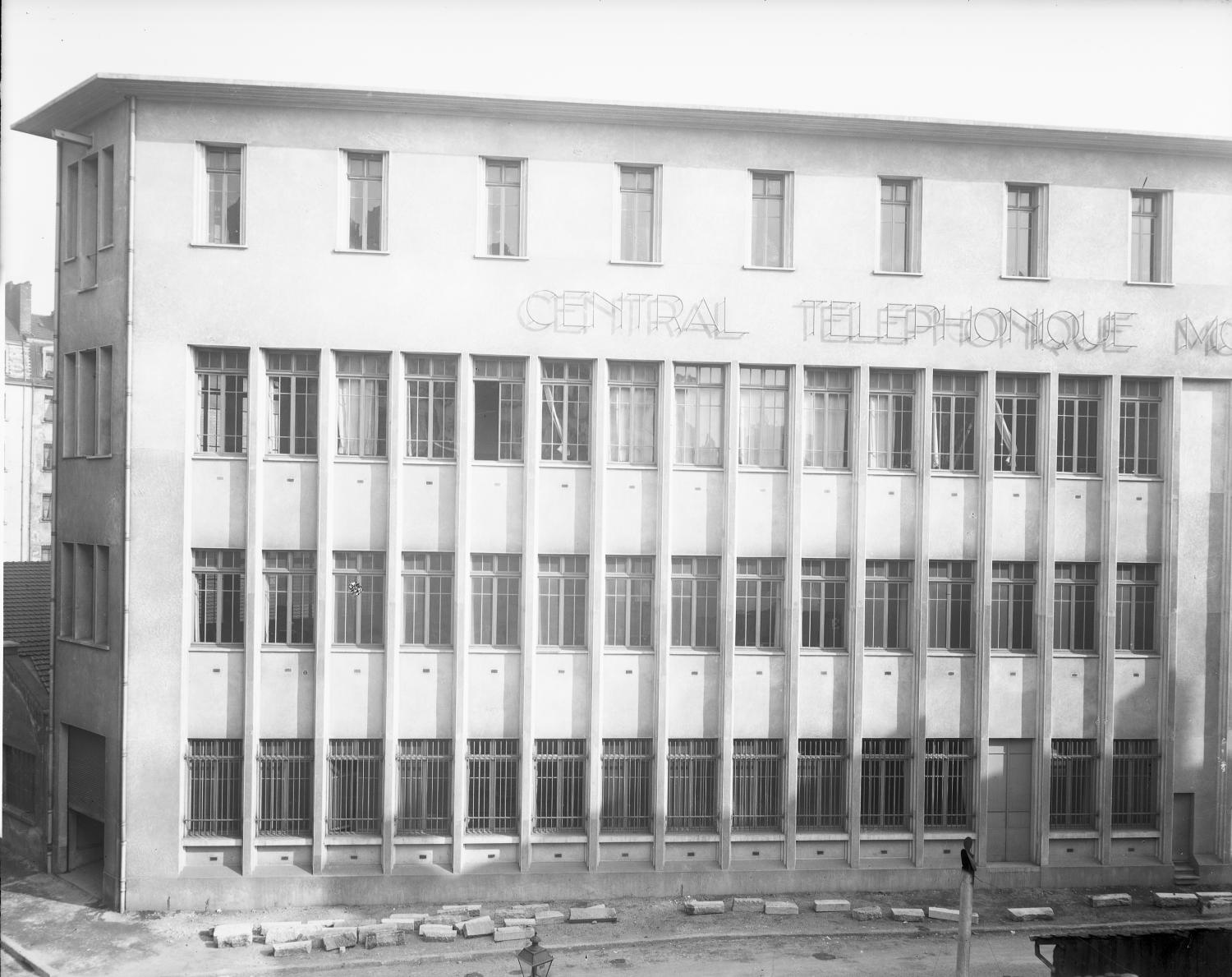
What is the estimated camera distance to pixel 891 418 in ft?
71.6

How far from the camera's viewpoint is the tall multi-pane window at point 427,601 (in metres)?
20.9

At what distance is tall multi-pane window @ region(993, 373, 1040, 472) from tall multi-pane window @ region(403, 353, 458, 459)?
1118 cm

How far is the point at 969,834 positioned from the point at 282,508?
15.4m

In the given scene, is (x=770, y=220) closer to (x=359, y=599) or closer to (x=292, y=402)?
(x=292, y=402)

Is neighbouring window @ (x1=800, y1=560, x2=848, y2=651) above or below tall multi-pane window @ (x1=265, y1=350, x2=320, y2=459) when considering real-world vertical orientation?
below

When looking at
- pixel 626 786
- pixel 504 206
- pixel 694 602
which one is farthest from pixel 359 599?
pixel 504 206

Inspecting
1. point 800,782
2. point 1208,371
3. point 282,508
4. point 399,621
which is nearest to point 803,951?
point 800,782

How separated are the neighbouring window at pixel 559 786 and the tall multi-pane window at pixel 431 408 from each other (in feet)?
20.3

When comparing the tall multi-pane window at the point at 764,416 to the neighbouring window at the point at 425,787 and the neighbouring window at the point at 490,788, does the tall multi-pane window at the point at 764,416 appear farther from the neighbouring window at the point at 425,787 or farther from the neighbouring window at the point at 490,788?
the neighbouring window at the point at 425,787

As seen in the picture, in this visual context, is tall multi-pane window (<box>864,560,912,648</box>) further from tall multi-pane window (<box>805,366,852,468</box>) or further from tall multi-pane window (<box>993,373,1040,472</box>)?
tall multi-pane window (<box>993,373,1040,472</box>)

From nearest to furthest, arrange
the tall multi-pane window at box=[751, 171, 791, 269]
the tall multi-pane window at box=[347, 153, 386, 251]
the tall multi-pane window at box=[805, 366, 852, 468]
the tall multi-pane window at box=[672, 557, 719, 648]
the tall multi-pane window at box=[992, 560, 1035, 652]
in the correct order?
A: 1. the tall multi-pane window at box=[347, 153, 386, 251]
2. the tall multi-pane window at box=[672, 557, 719, 648]
3. the tall multi-pane window at box=[751, 171, 791, 269]
4. the tall multi-pane window at box=[805, 366, 852, 468]
5. the tall multi-pane window at box=[992, 560, 1035, 652]

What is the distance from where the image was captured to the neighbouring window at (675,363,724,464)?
70.1 feet

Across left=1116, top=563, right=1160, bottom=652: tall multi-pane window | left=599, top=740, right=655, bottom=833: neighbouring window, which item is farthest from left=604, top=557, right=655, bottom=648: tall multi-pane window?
left=1116, top=563, right=1160, bottom=652: tall multi-pane window

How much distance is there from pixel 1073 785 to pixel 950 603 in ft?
15.3
